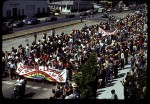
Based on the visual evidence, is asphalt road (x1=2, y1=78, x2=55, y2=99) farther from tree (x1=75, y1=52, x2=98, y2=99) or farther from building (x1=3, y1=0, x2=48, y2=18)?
building (x1=3, y1=0, x2=48, y2=18)

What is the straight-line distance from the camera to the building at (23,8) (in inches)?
2717

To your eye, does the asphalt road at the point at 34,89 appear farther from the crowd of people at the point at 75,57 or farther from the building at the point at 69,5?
the building at the point at 69,5

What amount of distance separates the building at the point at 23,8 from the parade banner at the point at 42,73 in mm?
45673

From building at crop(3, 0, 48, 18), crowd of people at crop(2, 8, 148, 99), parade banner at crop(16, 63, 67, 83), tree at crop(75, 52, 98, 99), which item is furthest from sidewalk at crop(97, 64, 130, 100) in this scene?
building at crop(3, 0, 48, 18)

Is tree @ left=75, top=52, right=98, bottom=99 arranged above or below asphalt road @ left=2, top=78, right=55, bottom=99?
above

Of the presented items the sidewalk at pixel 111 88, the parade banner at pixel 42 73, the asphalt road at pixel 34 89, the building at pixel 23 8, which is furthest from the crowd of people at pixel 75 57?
the building at pixel 23 8

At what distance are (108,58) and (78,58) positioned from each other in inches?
131

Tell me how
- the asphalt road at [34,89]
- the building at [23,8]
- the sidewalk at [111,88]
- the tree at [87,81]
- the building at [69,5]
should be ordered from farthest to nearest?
the building at [69,5]
the building at [23,8]
the asphalt road at [34,89]
the sidewalk at [111,88]
the tree at [87,81]

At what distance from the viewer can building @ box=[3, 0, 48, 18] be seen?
69000 millimetres

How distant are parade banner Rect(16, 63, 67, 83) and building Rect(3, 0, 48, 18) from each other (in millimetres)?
45673

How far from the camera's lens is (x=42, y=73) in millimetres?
21797

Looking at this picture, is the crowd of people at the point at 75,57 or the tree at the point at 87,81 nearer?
the tree at the point at 87,81

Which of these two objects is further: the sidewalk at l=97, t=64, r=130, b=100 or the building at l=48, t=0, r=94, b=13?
the building at l=48, t=0, r=94, b=13

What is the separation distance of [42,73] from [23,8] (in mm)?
54634
